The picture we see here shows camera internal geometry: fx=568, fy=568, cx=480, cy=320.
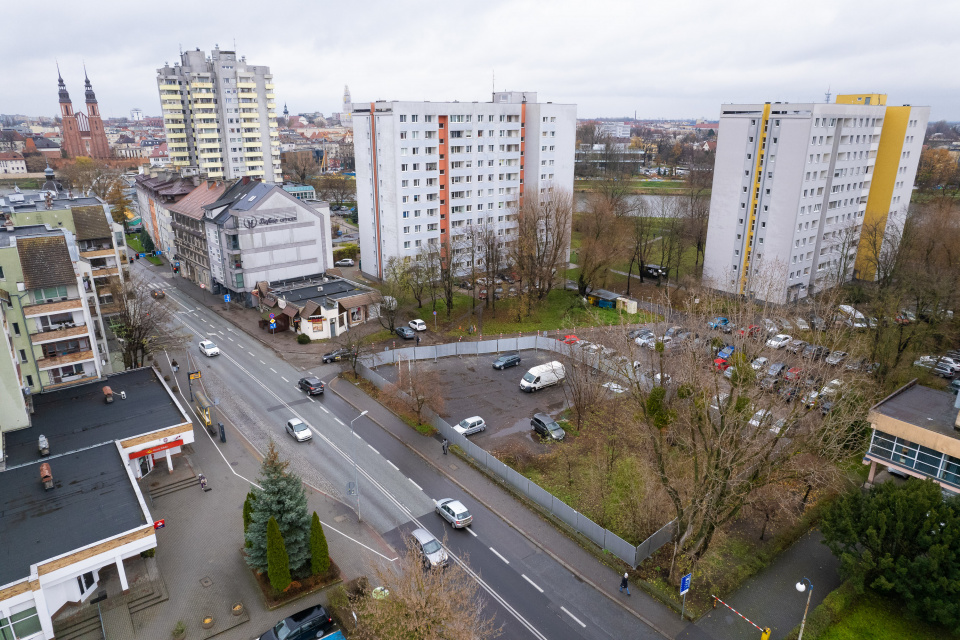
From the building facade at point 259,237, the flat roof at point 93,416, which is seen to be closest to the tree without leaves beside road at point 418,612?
the flat roof at point 93,416

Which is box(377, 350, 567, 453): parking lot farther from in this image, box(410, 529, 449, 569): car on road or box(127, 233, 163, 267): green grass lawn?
box(127, 233, 163, 267): green grass lawn

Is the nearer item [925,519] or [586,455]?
[925,519]

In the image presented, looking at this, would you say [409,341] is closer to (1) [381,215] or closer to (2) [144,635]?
(1) [381,215]

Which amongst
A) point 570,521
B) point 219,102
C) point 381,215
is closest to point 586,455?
point 570,521

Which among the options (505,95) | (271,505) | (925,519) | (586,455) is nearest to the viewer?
(925,519)

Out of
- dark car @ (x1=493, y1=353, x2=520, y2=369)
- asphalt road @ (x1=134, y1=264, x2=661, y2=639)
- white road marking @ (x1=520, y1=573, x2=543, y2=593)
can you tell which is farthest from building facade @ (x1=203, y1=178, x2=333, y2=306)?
white road marking @ (x1=520, y1=573, x2=543, y2=593)

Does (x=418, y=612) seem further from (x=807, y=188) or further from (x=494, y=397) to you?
(x=807, y=188)

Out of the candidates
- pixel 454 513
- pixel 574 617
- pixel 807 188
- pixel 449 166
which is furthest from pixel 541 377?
pixel 807 188

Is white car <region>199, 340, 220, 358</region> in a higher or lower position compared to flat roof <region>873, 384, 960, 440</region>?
lower
